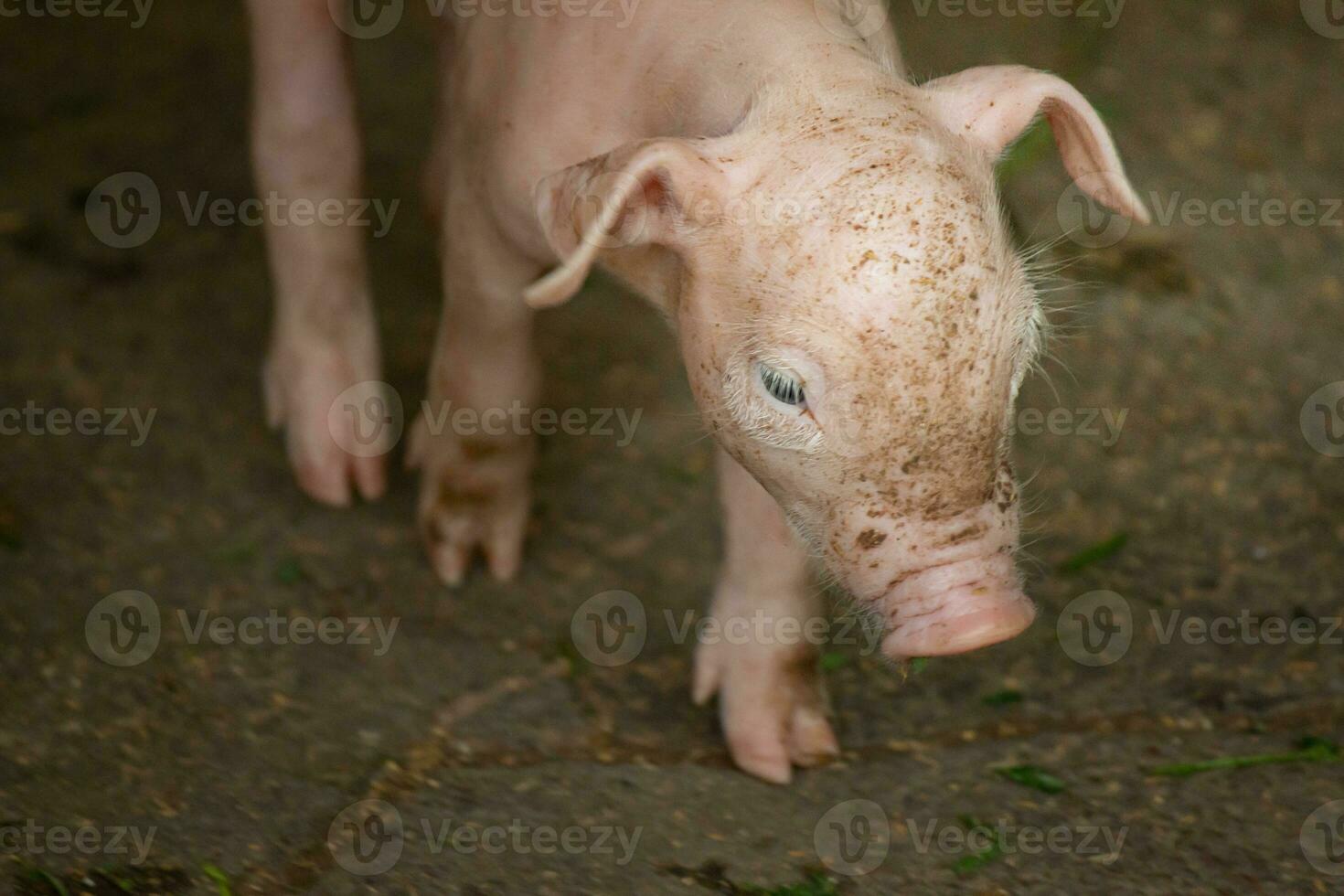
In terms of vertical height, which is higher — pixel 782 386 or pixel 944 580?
pixel 782 386

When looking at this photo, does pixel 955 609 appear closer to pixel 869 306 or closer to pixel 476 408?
pixel 869 306

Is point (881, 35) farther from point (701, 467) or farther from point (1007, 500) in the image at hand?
point (701, 467)

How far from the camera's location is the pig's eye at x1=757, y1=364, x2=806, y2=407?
7.16ft

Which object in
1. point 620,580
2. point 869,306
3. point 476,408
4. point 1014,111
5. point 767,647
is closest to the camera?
point 869,306

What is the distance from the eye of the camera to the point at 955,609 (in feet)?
7.18

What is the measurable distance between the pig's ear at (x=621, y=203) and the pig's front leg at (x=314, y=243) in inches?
45.2

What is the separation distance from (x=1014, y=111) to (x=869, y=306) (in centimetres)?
45

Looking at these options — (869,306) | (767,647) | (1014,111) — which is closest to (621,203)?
(869,306)

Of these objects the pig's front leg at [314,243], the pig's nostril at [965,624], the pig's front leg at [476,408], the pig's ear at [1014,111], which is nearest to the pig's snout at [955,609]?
the pig's nostril at [965,624]

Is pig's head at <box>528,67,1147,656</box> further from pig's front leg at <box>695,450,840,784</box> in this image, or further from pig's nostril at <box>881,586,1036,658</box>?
pig's front leg at <box>695,450,840,784</box>

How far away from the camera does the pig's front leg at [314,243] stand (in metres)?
3.35

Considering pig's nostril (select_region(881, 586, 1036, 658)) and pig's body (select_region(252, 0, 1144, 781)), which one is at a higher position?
pig's body (select_region(252, 0, 1144, 781))

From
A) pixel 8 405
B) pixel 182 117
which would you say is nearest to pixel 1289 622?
pixel 8 405

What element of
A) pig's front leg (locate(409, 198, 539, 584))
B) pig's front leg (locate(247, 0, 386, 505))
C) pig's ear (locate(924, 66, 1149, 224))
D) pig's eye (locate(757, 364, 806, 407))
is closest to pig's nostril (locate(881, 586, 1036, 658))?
pig's eye (locate(757, 364, 806, 407))
